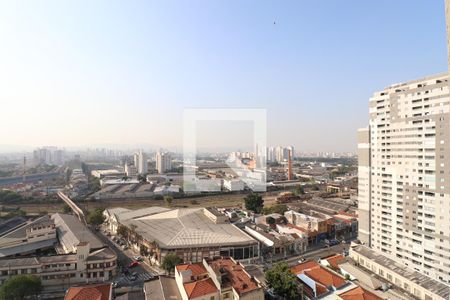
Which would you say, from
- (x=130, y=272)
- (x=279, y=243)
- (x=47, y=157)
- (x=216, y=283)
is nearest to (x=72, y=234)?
(x=130, y=272)

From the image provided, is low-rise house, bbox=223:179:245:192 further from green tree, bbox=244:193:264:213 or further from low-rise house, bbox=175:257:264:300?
low-rise house, bbox=175:257:264:300

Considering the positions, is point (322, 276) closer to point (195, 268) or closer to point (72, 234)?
point (195, 268)

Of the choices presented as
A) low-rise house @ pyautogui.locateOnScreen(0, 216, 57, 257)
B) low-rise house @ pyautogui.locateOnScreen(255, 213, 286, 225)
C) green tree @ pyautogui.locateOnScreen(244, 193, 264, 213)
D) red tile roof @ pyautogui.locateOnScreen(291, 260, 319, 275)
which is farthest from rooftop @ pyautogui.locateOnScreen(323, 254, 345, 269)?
low-rise house @ pyautogui.locateOnScreen(0, 216, 57, 257)

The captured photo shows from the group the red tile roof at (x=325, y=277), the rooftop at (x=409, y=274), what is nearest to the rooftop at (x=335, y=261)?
the rooftop at (x=409, y=274)

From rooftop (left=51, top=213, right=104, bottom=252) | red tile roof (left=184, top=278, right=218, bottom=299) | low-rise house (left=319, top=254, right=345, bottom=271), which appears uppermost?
red tile roof (left=184, top=278, right=218, bottom=299)

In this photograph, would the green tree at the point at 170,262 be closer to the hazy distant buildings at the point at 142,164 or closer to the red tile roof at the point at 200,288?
the red tile roof at the point at 200,288

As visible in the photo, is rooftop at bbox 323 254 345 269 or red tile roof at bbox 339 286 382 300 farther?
rooftop at bbox 323 254 345 269
